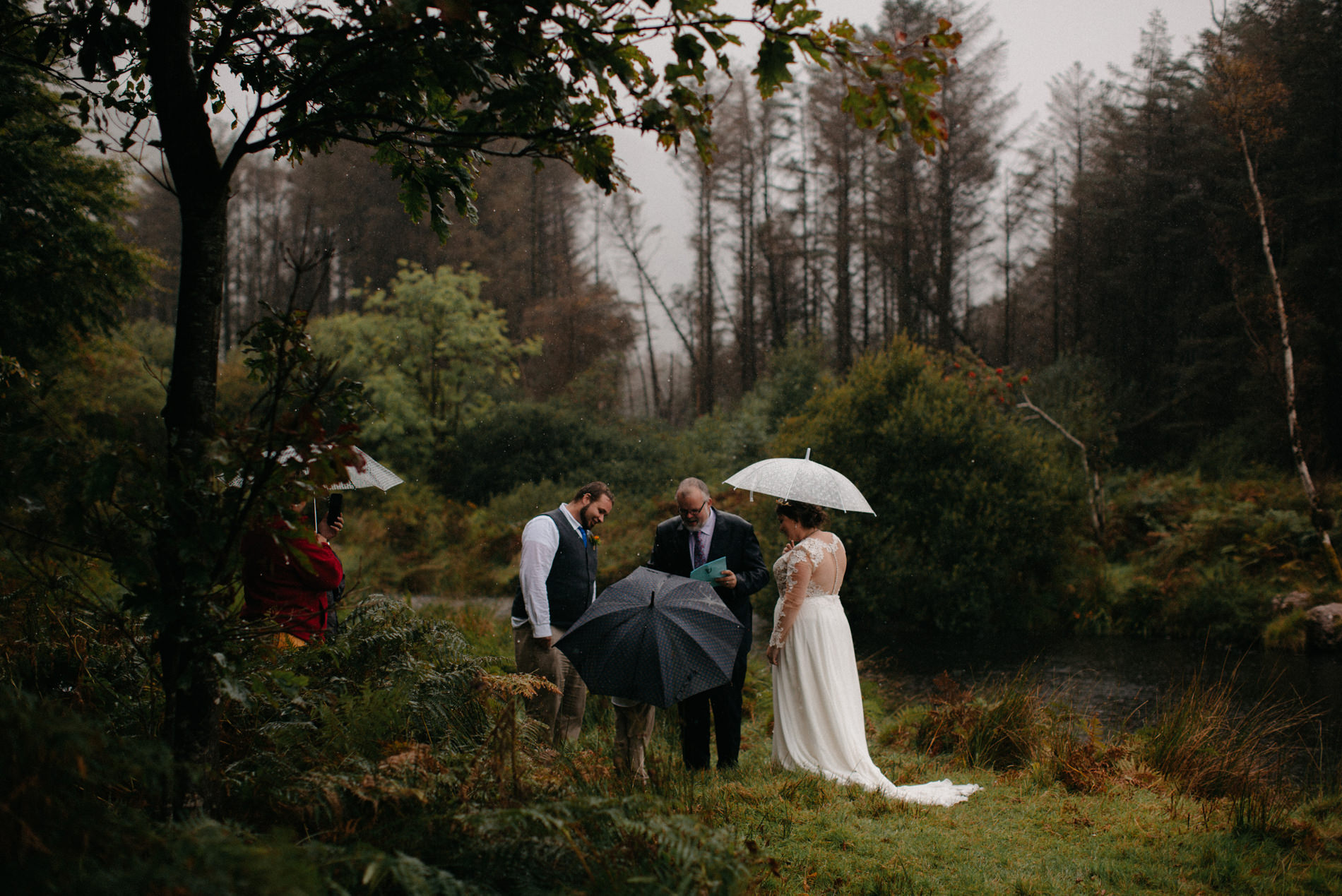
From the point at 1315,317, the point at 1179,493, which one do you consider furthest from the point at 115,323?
the point at 1315,317

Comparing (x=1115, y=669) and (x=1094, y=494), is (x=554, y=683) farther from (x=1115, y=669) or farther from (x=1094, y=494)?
(x=1094, y=494)

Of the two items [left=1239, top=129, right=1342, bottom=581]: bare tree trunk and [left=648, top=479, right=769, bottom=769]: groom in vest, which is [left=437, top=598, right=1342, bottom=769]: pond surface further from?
[left=648, top=479, right=769, bottom=769]: groom in vest

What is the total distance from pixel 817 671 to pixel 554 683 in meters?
1.86

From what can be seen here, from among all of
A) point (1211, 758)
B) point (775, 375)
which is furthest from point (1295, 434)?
point (775, 375)

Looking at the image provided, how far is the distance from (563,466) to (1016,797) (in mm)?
18580

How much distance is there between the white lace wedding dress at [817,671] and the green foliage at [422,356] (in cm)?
1821

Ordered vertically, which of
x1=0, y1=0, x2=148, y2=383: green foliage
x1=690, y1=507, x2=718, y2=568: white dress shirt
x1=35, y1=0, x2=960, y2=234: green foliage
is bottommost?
x1=690, y1=507, x2=718, y2=568: white dress shirt

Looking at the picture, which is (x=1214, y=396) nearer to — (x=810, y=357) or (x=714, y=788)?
(x=810, y=357)

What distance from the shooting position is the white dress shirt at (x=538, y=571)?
Answer: 17.1ft

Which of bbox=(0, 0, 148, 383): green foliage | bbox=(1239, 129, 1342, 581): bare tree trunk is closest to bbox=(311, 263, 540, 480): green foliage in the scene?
bbox=(0, 0, 148, 383): green foliage

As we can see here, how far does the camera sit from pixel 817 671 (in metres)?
5.66

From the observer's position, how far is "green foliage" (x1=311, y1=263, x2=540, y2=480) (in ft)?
73.3

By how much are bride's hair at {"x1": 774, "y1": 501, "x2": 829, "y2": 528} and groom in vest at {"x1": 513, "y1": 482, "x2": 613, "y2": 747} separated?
1.25 meters

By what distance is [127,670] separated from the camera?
3818 mm
